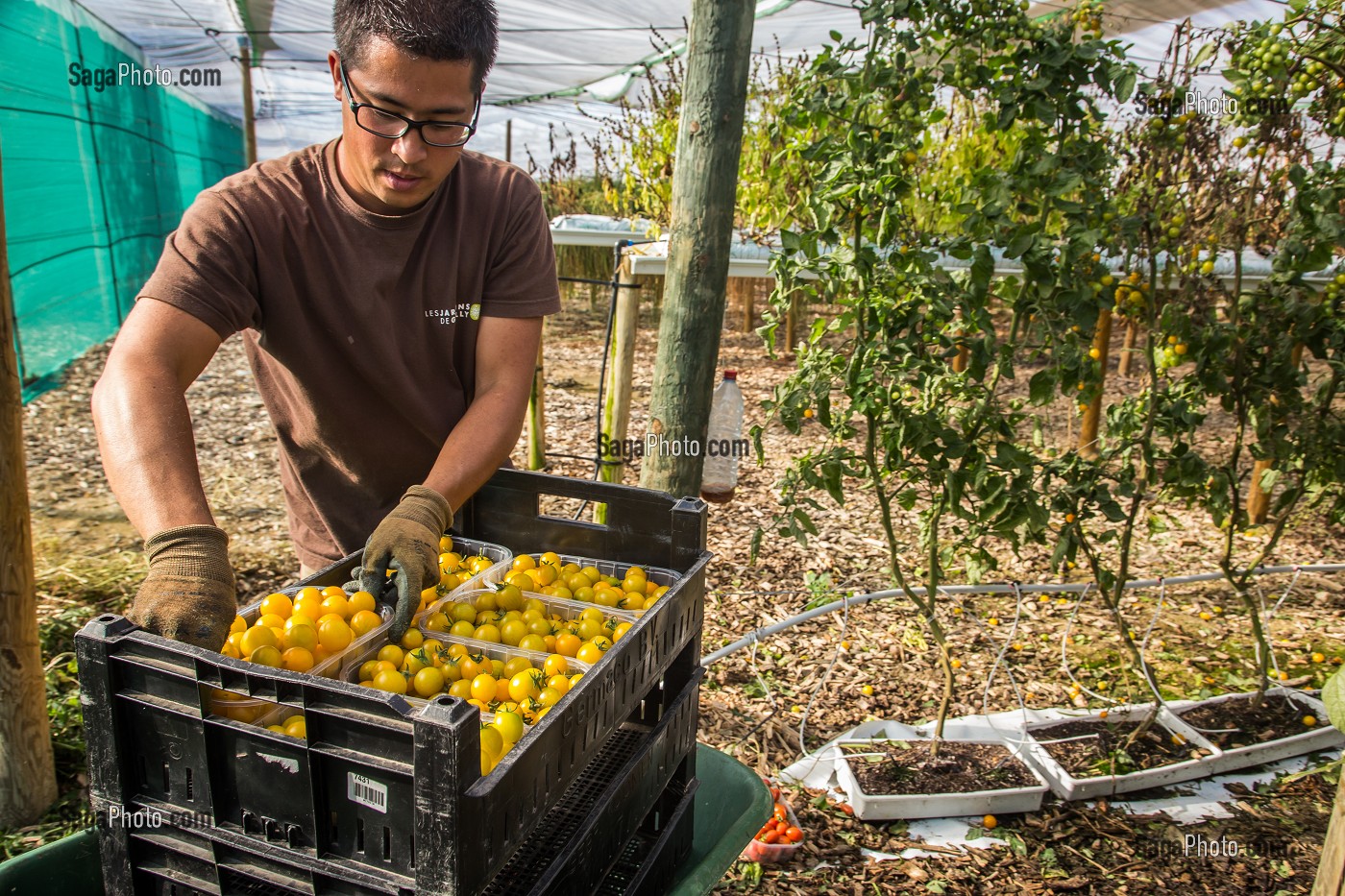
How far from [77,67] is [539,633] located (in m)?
8.00

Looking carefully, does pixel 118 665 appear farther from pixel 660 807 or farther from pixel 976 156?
pixel 976 156

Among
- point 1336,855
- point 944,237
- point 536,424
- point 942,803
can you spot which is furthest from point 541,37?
point 1336,855

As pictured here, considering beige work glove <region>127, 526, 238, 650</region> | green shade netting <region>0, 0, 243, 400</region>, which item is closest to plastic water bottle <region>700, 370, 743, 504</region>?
beige work glove <region>127, 526, 238, 650</region>

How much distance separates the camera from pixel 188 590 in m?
1.45

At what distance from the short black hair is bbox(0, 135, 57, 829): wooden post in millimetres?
1287

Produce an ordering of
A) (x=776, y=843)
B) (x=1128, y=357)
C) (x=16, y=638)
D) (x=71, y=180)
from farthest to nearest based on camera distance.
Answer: (x=1128, y=357)
(x=71, y=180)
(x=776, y=843)
(x=16, y=638)

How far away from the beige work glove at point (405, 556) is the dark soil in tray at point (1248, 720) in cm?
310

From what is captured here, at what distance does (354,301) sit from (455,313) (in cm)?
24

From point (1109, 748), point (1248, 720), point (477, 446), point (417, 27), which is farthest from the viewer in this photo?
point (1248, 720)

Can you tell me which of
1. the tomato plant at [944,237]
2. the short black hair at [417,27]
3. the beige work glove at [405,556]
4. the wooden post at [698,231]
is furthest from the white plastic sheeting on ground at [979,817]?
the short black hair at [417,27]

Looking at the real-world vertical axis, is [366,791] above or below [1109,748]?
above

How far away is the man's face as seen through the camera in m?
1.81

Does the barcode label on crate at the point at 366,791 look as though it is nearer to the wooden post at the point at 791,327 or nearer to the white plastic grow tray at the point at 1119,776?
the white plastic grow tray at the point at 1119,776

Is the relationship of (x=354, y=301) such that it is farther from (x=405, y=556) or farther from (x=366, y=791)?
(x=366, y=791)
